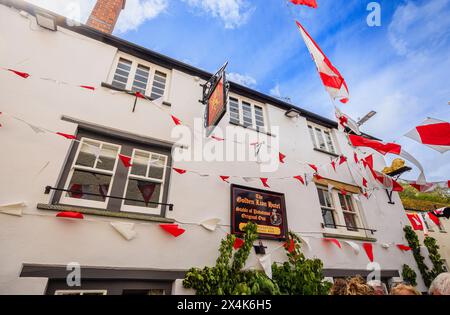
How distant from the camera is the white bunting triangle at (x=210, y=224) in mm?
4941

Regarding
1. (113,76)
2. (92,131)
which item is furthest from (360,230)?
(113,76)

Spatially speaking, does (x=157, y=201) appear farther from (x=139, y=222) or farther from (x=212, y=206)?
(x=212, y=206)

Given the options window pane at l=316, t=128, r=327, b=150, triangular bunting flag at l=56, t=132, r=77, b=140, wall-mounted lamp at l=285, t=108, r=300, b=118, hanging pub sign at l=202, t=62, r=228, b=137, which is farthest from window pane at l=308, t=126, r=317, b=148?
triangular bunting flag at l=56, t=132, r=77, b=140

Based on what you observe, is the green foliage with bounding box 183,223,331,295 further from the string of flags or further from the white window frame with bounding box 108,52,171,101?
the white window frame with bounding box 108,52,171,101

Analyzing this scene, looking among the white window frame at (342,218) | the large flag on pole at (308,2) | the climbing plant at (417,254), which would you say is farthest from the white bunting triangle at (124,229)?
the climbing plant at (417,254)

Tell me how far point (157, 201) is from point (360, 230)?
6792 mm

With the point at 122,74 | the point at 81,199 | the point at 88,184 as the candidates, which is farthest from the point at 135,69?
the point at 81,199

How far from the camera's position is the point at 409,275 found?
692 cm

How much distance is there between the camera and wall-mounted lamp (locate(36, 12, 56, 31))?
5.49m

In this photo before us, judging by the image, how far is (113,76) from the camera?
242 inches

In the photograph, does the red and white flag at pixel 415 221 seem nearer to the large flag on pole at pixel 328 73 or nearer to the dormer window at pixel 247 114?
the large flag on pole at pixel 328 73

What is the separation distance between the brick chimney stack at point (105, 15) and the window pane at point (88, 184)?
31.7 ft

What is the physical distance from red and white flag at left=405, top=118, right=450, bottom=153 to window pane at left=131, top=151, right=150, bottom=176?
263 inches

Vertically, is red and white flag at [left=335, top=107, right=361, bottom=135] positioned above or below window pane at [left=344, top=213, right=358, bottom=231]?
above
